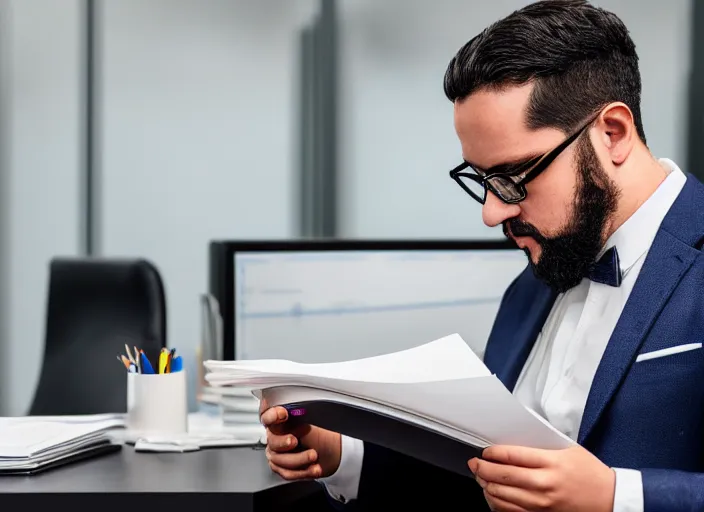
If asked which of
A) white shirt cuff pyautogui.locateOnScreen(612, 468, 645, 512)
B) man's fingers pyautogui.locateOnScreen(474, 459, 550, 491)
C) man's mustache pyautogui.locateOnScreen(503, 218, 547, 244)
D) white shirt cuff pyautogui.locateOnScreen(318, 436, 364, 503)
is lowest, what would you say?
white shirt cuff pyautogui.locateOnScreen(318, 436, 364, 503)

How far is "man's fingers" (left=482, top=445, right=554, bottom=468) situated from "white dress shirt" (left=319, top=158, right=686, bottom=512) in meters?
0.29

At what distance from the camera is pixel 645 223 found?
1275mm

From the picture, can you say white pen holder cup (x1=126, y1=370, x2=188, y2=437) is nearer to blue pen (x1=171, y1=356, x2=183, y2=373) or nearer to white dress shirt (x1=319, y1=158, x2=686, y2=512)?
blue pen (x1=171, y1=356, x2=183, y2=373)

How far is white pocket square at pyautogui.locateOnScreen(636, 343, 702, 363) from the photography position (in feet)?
3.75

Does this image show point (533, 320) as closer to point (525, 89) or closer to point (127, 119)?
point (525, 89)

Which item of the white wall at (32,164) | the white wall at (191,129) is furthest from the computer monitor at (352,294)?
the white wall at (32,164)

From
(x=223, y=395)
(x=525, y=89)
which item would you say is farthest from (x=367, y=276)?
(x=525, y=89)

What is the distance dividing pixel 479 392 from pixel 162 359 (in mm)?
791

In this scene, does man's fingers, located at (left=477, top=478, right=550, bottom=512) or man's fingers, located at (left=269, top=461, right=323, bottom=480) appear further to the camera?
man's fingers, located at (left=269, top=461, right=323, bottom=480)

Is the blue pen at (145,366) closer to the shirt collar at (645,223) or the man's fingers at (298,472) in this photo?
the man's fingers at (298,472)

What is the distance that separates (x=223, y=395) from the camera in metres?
1.79

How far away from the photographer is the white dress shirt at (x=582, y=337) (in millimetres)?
1274

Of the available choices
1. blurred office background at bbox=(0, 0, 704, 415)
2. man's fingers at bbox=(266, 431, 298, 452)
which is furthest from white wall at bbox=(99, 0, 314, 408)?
man's fingers at bbox=(266, 431, 298, 452)

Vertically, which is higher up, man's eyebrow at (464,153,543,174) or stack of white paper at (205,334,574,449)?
man's eyebrow at (464,153,543,174)
